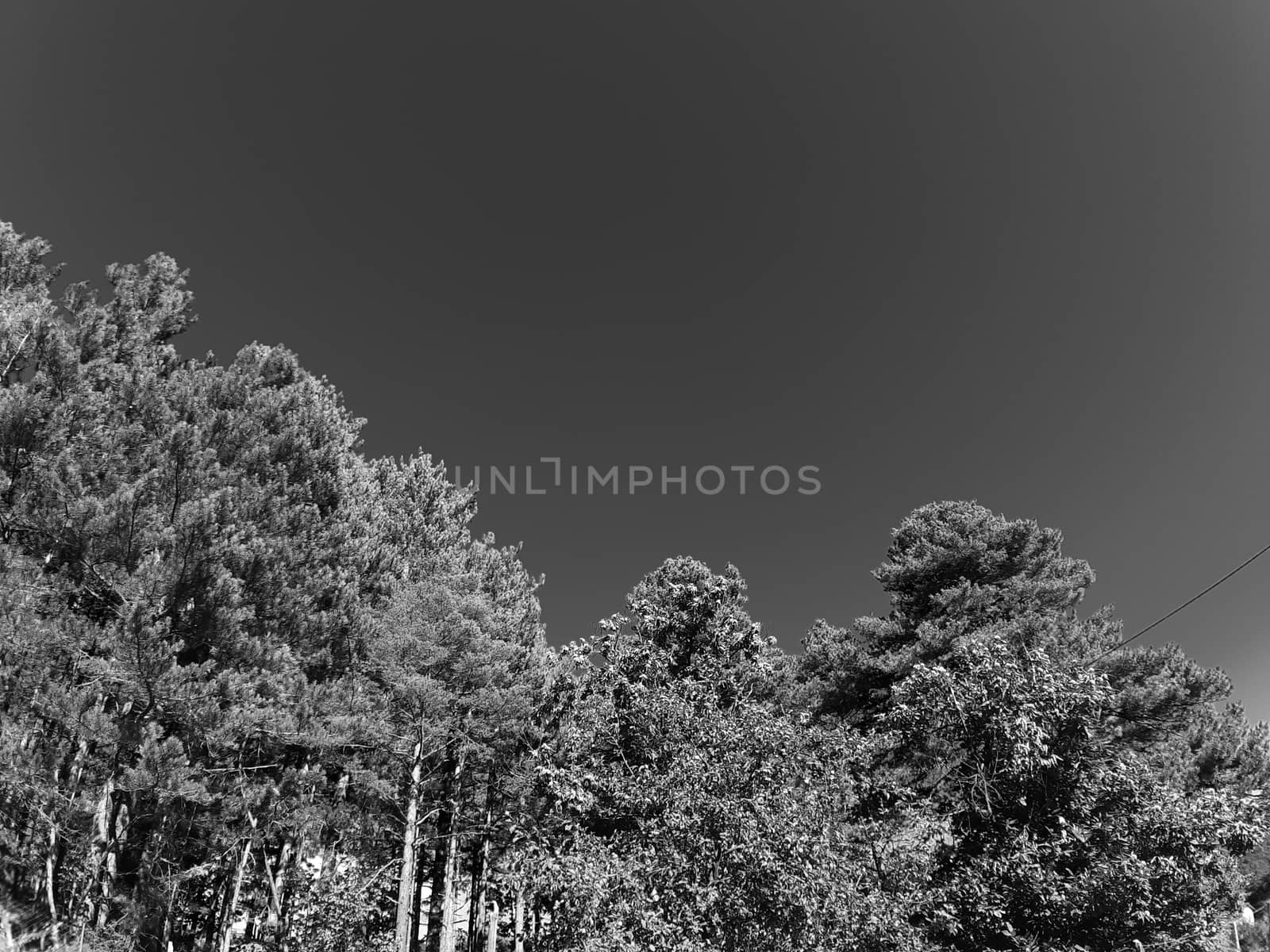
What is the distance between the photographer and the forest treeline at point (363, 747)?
24.2ft

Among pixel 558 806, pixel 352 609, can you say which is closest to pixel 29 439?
pixel 352 609

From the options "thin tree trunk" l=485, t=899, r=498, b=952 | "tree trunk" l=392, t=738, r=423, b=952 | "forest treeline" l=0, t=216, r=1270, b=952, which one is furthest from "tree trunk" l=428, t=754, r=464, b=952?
"thin tree trunk" l=485, t=899, r=498, b=952

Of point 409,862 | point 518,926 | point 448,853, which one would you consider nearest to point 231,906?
point 409,862

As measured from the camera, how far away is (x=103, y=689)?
797 centimetres

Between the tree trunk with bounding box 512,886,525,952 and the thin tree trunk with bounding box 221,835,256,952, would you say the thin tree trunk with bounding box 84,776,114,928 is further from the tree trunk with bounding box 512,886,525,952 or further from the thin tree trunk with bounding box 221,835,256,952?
the tree trunk with bounding box 512,886,525,952

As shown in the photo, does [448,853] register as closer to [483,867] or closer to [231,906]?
[483,867]

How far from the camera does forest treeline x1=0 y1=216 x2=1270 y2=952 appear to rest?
291 inches

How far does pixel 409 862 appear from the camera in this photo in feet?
38.1

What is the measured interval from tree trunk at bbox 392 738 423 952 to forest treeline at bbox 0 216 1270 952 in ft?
0.25

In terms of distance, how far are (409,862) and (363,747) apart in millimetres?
2278

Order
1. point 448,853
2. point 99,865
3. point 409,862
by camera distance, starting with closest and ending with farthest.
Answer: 1. point 99,865
2. point 409,862
3. point 448,853

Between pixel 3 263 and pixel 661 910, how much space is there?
14239mm

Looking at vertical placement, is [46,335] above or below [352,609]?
above

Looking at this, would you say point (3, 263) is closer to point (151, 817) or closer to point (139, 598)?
point (139, 598)
